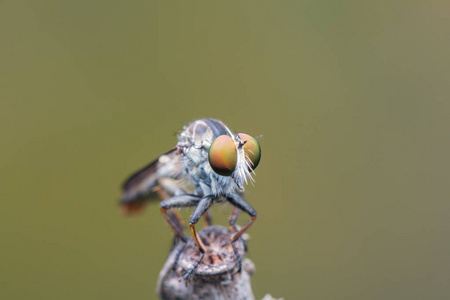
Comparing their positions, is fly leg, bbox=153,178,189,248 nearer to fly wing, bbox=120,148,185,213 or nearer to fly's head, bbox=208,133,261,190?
fly wing, bbox=120,148,185,213

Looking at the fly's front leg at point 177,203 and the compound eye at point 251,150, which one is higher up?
the compound eye at point 251,150

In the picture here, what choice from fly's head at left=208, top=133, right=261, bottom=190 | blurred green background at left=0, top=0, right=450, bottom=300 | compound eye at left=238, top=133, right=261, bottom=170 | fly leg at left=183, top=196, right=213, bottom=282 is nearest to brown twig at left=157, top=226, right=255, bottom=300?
fly leg at left=183, top=196, right=213, bottom=282

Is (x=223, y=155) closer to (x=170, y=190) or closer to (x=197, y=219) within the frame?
(x=197, y=219)

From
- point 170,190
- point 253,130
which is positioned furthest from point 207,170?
point 253,130

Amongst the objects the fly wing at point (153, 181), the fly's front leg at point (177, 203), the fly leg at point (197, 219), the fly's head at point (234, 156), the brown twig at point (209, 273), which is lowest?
the brown twig at point (209, 273)

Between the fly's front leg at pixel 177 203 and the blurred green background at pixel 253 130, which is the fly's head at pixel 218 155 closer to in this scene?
the fly's front leg at pixel 177 203

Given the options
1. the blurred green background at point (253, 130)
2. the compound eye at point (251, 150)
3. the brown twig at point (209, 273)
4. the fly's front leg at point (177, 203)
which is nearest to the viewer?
the brown twig at point (209, 273)

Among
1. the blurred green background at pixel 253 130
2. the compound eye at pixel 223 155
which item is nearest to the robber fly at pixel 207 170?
the compound eye at pixel 223 155
